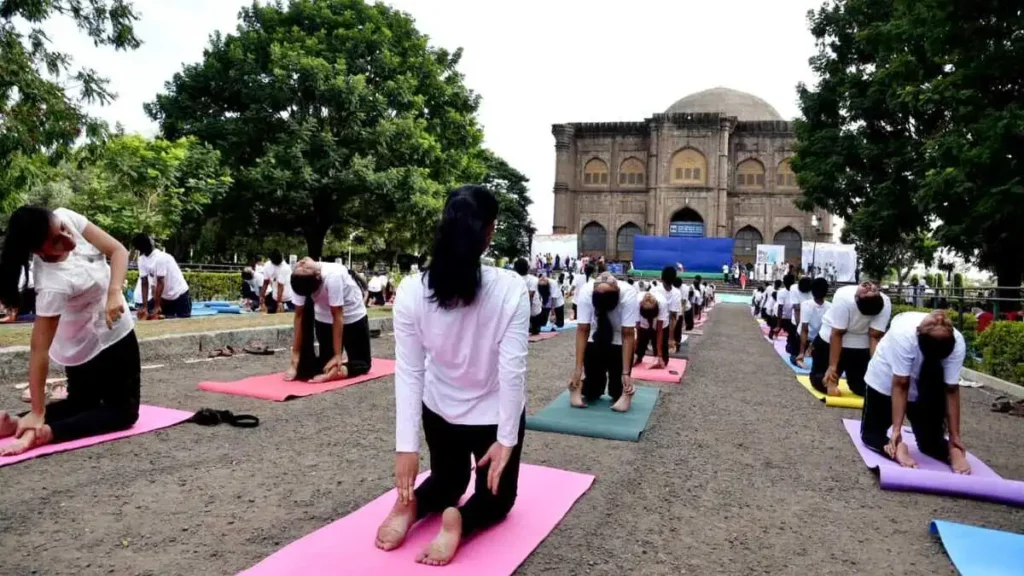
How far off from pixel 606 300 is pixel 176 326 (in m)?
6.47

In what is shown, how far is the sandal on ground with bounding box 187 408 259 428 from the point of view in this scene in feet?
15.7

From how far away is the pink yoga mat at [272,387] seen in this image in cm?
596

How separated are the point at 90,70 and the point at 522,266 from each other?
7022mm

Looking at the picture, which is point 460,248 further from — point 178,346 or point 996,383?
point 996,383

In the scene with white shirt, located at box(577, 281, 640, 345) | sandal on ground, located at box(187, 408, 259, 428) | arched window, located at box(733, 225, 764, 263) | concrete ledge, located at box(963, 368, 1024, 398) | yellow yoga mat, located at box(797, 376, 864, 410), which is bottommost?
concrete ledge, located at box(963, 368, 1024, 398)

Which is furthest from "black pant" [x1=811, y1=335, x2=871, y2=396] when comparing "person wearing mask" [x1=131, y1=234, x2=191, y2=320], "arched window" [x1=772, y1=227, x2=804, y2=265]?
"arched window" [x1=772, y1=227, x2=804, y2=265]

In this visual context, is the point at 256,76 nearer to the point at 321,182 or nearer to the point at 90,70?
the point at 321,182

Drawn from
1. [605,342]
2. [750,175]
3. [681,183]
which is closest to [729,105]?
[750,175]

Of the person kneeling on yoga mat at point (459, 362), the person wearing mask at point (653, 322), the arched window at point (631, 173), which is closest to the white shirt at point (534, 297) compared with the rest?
the person wearing mask at point (653, 322)

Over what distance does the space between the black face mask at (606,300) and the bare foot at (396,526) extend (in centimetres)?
361

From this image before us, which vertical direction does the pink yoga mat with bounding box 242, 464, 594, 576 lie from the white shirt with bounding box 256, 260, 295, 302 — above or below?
below

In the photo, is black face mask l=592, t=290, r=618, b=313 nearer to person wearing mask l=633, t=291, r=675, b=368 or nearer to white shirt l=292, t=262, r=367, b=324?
person wearing mask l=633, t=291, r=675, b=368

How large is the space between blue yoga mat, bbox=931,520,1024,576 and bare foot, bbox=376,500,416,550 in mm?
2350

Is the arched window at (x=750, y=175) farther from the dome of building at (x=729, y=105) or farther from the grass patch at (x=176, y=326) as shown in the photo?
the grass patch at (x=176, y=326)
